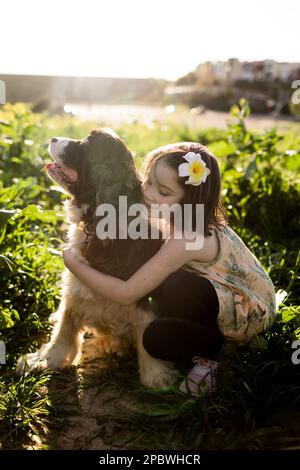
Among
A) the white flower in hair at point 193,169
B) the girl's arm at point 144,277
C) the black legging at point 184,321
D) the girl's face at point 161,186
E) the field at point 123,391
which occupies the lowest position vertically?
the field at point 123,391

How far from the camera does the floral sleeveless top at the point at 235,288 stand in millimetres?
2570

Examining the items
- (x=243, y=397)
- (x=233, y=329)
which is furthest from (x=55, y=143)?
(x=243, y=397)

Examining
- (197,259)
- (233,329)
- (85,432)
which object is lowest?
(85,432)

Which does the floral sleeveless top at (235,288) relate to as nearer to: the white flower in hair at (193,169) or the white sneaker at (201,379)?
the white sneaker at (201,379)

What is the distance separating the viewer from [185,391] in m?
2.57

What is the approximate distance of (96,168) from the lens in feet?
7.75

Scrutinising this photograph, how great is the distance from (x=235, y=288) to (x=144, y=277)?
474 mm

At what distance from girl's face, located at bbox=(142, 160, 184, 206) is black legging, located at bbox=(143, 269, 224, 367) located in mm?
381

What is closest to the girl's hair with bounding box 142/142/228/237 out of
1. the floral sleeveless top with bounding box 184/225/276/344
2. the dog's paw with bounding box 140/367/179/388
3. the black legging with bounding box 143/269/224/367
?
the floral sleeveless top with bounding box 184/225/276/344

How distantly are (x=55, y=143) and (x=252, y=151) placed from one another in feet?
7.92

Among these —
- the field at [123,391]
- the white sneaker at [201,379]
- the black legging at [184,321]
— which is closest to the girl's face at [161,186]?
the black legging at [184,321]

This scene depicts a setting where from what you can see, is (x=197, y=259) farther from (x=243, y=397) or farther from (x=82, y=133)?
(x=82, y=133)

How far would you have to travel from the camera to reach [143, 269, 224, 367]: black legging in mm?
2561
